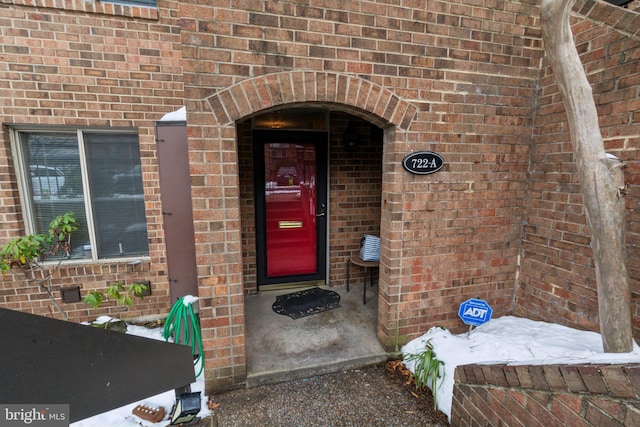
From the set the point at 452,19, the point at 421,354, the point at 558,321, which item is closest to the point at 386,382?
the point at 421,354

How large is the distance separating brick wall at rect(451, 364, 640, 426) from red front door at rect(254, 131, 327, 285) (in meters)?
2.71

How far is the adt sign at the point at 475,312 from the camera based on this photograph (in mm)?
2928

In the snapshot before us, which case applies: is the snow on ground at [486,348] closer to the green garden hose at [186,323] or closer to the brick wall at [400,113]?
the brick wall at [400,113]

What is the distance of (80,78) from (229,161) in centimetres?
219

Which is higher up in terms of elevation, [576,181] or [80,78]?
[80,78]

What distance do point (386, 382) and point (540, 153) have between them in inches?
108

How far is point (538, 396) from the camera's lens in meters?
1.53

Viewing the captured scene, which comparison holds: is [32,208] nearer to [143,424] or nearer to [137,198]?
[137,198]

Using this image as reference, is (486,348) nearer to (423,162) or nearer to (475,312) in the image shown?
(475,312)

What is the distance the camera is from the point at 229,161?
7.71ft

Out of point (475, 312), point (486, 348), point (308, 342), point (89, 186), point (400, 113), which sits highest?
point (400, 113)

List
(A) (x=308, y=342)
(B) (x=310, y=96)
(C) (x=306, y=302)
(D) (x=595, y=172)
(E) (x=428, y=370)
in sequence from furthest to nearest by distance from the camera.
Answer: (C) (x=306, y=302) < (A) (x=308, y=342) < (E) (x=428, y=370) < (B) (x=310, y=96) < (D) (x=595, y=172)

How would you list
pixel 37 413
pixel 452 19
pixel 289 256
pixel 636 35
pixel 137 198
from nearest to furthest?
pixel 37 413
pixel 636 35
pixel 452 19
pixel 137 198
pixel 289 256

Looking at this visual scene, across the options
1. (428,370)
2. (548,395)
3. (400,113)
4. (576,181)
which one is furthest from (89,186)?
(576,181)
